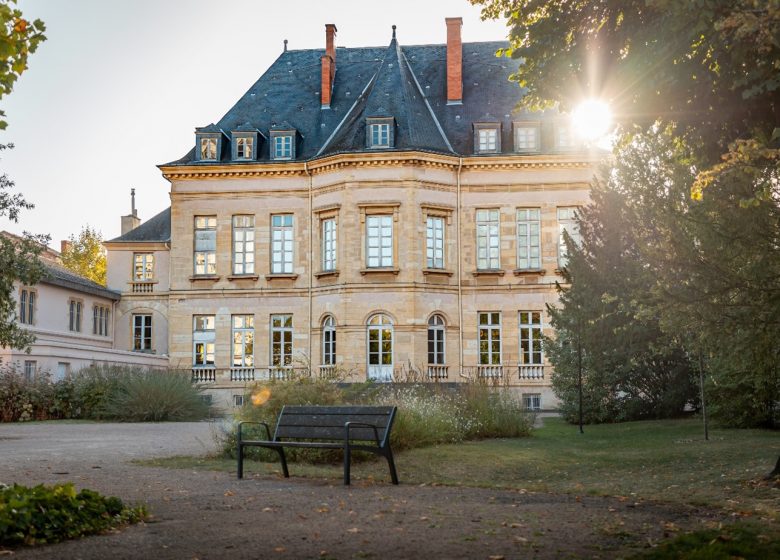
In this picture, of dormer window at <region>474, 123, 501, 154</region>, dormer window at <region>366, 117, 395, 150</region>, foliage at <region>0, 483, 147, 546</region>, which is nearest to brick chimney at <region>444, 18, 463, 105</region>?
dormer window at <region>474, 123, 501, 154</region>

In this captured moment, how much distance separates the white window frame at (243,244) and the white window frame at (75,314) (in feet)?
23.6

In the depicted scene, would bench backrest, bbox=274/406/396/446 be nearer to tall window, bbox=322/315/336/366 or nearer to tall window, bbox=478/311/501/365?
tall window, bbox=322/315/336/366

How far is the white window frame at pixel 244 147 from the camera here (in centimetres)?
3812

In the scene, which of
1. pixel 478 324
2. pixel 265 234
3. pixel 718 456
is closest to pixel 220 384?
pixel 265 234

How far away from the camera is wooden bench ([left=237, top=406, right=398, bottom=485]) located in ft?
35.8

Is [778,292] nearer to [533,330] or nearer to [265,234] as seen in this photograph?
[533,330]

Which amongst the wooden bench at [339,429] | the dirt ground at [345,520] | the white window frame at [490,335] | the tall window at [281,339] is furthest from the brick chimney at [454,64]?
the wooden bench at [339,429]

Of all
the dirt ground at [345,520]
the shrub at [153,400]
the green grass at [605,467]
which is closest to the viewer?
the dirt ground at [345,520]

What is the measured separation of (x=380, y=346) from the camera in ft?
116

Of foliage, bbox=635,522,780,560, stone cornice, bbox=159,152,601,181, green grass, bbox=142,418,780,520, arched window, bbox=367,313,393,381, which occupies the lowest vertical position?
foliage, bbox=635,522,780,560

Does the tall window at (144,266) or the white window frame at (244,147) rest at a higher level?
the white window frame at (244,147)

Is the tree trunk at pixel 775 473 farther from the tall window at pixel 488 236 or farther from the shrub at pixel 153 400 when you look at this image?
the tall window at pixel 488 236

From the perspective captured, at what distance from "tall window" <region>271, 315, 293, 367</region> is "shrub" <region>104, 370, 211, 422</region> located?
9.31m

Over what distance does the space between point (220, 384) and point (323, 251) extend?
664 cm
